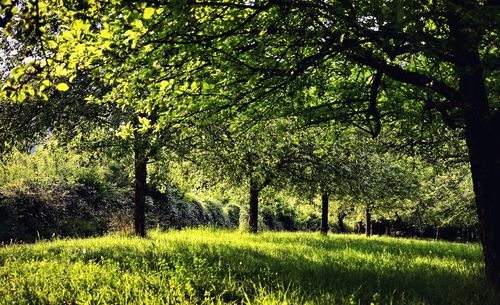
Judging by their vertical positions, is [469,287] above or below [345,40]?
below

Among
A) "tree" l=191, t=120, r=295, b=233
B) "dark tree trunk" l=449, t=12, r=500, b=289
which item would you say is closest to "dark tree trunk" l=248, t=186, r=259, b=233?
"tree" l=191, t=120, r=295, b=233

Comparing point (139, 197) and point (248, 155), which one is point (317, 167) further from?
point (139, 197)

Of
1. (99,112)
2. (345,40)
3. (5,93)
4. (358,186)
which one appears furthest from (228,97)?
(358,186)

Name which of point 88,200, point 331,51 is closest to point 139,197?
point 331,51

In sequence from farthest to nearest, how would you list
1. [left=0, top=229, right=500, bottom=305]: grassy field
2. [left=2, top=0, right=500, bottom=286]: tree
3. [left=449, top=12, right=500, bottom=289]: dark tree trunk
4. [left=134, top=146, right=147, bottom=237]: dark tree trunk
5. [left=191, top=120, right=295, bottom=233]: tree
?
1. [left=134, top=146, right=147, bottom=237]: dark tree trunk
2. [left=191, top=120, right=295, bottom=233]: tree
3. [left=449, top=12, right=500, bottom=289]: dark tree trunk
4. [left=0, top=229, right=500, bottom=305]: grassy field
5. [left=2, top=0, right=500, bottom=286]: tree

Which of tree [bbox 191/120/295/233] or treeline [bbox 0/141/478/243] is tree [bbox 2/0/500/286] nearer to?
tree [bbox 191/120/295/233]

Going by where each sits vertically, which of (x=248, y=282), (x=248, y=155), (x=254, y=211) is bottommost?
(x=248, y=282)

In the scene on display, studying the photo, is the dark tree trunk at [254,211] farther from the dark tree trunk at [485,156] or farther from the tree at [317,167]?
the dark tree trunk at [485,156]

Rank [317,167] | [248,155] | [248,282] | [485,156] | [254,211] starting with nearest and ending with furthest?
1. [248,282]
2. [485,156]
3. [248,155]
4. [317,167]
5. [254,211]

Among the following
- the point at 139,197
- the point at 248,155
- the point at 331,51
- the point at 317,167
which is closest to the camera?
the point at 331,51

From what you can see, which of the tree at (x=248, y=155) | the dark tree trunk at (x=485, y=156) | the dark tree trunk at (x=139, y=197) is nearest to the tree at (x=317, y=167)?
the tree at (x=248, y=155)

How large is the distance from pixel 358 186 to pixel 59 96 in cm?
1251

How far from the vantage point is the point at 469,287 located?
602 centimetres

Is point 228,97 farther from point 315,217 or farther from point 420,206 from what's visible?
point 315,217
